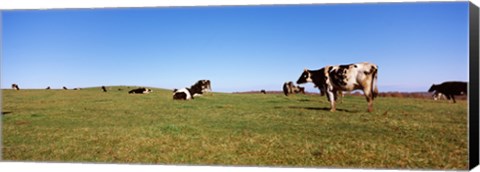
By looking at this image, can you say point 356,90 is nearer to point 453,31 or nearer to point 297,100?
point 297,100

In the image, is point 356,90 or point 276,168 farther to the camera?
point 356,90

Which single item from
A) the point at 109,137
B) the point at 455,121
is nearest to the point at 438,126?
the point at 455,121

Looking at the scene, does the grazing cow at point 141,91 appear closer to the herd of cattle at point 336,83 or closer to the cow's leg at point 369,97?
the herd of cattle at point 336,83

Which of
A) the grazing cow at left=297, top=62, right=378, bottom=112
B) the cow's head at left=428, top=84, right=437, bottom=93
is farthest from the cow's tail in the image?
the cow's head at left=428, top=84, right=437, bottom=93

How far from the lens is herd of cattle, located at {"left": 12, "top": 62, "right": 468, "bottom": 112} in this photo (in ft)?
34.3

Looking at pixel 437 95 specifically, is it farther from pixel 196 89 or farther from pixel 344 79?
pixel 196 89

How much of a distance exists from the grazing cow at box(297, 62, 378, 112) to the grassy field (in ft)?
0.54

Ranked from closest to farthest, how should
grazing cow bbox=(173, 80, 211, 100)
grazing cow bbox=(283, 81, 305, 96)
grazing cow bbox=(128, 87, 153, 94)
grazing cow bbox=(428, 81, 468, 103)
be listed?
grazing cow bbox=(428, 81, 468, 103) < grazing cow bbox=(283, 81, 305, 96) < grazing cow bbox=(173, 80, 211, 100) < grazing cow bbox=(128, 87, 153, 94)

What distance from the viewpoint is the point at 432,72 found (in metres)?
10.1

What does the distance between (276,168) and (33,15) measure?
196 inches

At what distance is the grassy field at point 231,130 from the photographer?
9.99 m

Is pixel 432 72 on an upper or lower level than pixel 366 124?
upper

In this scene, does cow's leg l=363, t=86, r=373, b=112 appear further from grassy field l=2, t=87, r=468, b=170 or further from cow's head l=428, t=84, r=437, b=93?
cow's head l=428, t=84, r=437, b=93

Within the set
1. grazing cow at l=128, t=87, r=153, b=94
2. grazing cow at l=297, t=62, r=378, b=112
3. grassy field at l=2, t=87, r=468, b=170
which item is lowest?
grassy field at l=2, t=87, r=468, b=170
